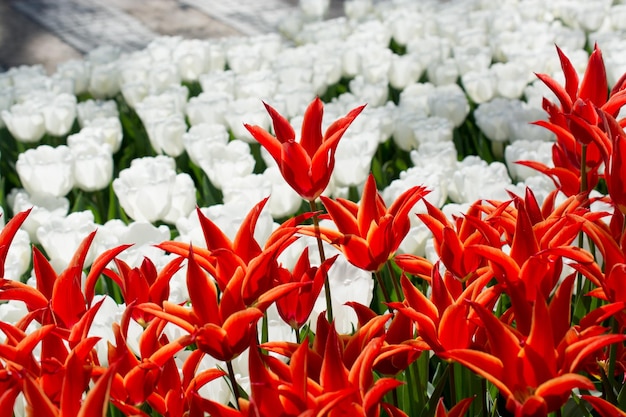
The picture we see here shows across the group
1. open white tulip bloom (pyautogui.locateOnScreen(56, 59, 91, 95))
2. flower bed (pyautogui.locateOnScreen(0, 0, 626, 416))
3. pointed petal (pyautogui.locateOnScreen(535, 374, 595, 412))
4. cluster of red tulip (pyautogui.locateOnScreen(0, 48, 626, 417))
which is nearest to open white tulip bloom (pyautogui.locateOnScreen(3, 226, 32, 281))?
flower bed (pyautogui.locateOnScreen(0, 0, 626, 416))

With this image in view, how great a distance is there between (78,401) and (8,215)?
4.73 feet

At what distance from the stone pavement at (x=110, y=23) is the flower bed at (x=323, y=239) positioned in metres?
1.71

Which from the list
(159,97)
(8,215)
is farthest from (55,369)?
(159,97)

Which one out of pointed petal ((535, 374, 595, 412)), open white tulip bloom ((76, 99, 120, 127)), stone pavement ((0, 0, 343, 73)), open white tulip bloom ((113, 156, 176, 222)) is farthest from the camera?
stone pavement ((0, 0, 343, 73))

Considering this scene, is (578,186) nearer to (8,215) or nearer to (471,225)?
(471,225)

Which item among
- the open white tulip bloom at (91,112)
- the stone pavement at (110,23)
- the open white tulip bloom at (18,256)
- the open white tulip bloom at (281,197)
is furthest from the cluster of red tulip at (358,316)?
the stone pavement at (110,23)

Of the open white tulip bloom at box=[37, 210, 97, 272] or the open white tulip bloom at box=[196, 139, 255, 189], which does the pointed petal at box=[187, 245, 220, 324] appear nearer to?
the open white tulip bloom at box=[37, 210, 97, 272]

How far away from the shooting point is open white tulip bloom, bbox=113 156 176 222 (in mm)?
1688

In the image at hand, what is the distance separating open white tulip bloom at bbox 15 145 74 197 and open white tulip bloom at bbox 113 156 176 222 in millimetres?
233

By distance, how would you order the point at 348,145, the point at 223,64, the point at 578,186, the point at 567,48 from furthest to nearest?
the point at 223,64, the point at 567,48, the point at 348,145, the point at 578,186

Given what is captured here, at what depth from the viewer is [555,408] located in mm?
724

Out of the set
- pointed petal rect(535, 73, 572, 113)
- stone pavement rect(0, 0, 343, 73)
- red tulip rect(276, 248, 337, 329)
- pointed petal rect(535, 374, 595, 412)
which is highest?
pointed petal rect(535, 73, 572, 113)

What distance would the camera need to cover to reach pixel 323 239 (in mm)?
972

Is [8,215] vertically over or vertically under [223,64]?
under
